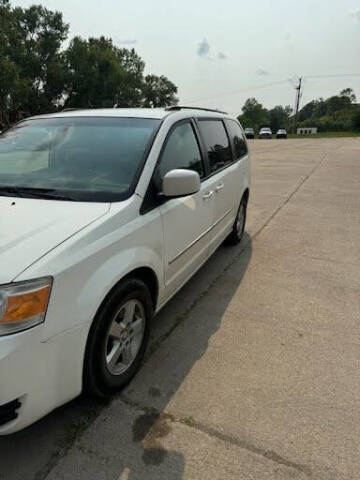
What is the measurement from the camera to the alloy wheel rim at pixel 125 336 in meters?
2.30

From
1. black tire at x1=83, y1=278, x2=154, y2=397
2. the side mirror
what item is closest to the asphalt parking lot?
black tire at x1=83, y1=278, x2=154, y2=397

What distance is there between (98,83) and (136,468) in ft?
174

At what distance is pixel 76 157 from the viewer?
2.77m

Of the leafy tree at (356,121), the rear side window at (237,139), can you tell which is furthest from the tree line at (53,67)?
the leafy tree at (356,121)

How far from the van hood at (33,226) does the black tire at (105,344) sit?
434 mm

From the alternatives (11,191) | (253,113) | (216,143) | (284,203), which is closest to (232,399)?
(11,191)

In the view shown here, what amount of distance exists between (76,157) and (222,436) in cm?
205

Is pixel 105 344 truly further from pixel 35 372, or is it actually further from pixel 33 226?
pixel 33 226

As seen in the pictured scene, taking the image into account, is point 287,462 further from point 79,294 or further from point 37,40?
point 37,40

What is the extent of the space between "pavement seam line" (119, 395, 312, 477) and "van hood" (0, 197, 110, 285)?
114cm

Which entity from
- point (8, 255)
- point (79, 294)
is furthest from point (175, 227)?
point (8, 255)

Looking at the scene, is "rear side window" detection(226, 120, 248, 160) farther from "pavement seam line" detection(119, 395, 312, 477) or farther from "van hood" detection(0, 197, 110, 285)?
"pavement seam line" detection(119, 395, 312, 477)

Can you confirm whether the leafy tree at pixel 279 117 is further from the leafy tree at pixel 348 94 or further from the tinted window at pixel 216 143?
the tinted window at pixel 216 143

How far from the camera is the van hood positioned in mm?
1757
